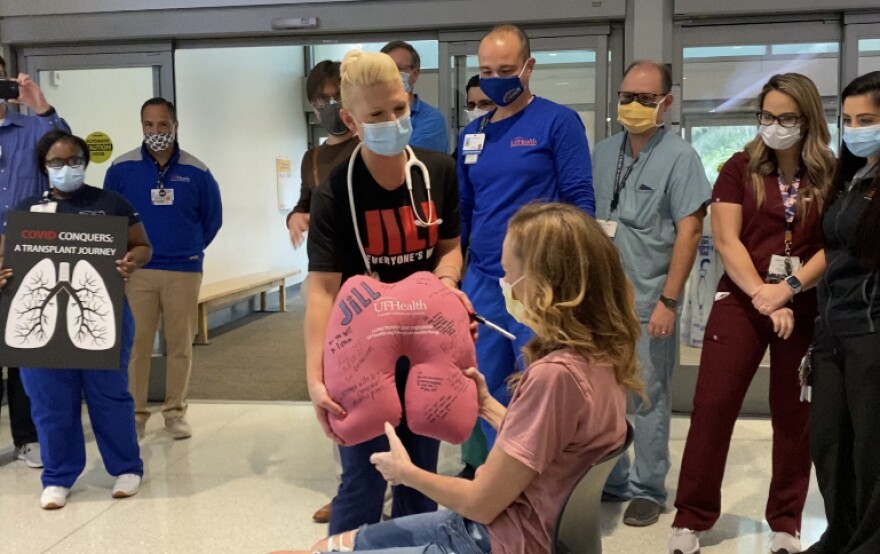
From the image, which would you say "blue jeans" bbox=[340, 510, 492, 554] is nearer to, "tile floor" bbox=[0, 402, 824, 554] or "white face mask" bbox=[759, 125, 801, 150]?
"tile floor" bbox=[0, 402, 824, 554]

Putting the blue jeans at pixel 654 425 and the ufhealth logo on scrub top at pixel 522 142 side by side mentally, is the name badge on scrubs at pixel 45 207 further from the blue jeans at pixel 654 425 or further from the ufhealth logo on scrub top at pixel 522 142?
the blue jeans at pixel 654 425

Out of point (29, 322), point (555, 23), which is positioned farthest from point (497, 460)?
point (555, 23)

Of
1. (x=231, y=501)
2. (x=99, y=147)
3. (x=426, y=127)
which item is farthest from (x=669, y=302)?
(x=99, y=147)

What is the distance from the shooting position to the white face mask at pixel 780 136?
2.55 metres

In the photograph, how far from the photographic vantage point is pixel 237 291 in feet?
23.1

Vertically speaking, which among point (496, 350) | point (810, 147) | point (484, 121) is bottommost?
point (496, 350)

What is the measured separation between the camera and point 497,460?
1.37 metres

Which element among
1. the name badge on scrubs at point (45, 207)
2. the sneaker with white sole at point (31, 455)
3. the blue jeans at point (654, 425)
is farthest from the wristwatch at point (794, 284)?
the sneaker with white sole at point (31, 455)

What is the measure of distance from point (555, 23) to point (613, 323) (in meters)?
3.29

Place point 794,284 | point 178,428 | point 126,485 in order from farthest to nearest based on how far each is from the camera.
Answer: point 178,428 < point 126,485 < point 794,284

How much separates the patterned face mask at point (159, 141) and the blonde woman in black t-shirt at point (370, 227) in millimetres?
2478

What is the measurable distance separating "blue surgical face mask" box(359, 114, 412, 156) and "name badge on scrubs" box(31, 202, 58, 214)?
1.99m

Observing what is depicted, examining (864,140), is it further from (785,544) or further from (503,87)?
(785,544)

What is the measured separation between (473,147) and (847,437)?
5.11ft
